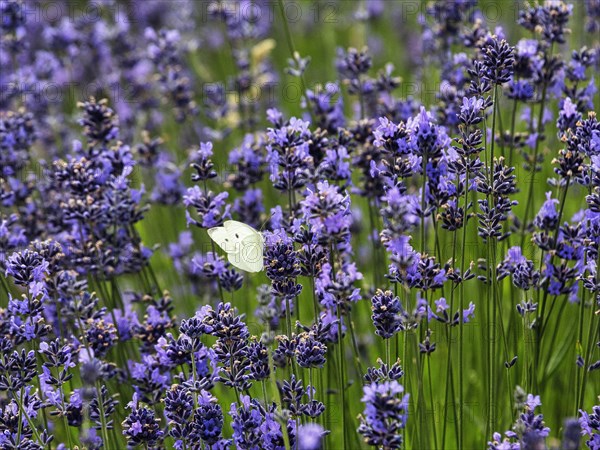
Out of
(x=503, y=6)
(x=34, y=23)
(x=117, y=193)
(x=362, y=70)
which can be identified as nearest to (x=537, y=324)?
(x=362, y=70)

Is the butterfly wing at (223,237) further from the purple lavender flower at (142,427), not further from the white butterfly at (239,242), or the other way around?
the purple lavender flower at (142,427)

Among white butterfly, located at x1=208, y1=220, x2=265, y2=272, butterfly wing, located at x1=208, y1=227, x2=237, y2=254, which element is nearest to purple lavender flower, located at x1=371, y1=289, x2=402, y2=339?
white butterfly, located at x1=208, y1=220, x2=265, y2=272

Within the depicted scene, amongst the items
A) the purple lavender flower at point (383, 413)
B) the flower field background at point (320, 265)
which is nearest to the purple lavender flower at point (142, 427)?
the flower field background at point (320, 265)

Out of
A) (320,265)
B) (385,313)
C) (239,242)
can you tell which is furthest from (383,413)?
(239,242)

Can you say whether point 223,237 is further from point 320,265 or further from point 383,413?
point 383,413

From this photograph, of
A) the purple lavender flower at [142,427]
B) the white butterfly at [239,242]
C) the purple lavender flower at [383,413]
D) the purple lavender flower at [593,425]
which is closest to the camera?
the purple lavender flower at [383,413]

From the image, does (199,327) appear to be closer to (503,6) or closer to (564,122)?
(564,122)
